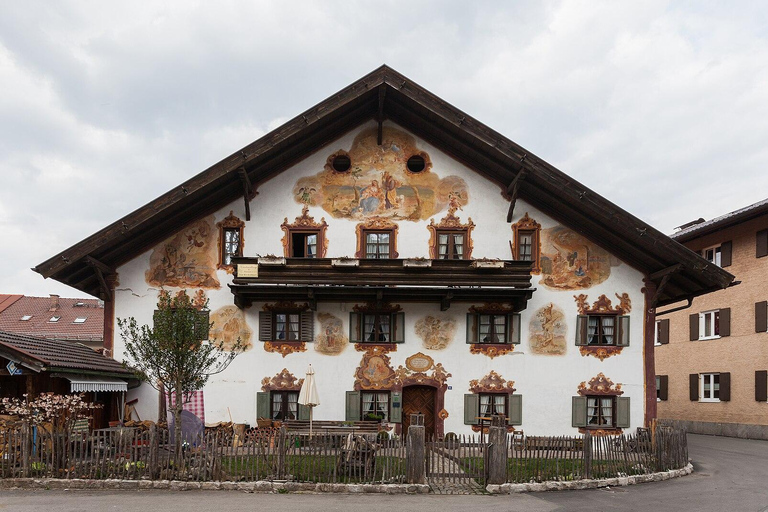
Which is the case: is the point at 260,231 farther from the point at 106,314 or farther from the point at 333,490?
the point at 333,490

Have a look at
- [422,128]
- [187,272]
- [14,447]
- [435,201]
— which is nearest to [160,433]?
[14,447]

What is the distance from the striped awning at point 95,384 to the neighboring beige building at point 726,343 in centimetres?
2406

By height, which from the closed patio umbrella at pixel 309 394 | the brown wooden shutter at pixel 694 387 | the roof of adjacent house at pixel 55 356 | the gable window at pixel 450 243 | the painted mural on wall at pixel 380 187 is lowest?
the brown wooden shutter at pixel 694 387

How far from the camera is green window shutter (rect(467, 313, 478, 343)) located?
20.8 metres

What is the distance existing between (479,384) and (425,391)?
5.63 ft

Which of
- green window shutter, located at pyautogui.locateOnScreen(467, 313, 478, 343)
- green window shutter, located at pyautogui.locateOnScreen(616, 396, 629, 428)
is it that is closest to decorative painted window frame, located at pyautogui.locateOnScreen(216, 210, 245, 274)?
green window shutter, located at pyautogui.locateOnScreen(467, 313, 478, 343)

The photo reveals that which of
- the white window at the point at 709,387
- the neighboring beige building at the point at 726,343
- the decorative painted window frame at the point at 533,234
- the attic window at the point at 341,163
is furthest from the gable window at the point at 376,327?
the white window at the point at 709,387

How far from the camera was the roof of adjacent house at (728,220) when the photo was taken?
28.2m

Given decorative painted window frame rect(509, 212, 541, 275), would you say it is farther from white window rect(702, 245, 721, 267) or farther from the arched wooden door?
white window rect(702, 245, 721, 267)

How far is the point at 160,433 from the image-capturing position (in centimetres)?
1427

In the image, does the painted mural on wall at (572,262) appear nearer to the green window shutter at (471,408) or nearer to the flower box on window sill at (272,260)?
the green window shutter at (471,408)

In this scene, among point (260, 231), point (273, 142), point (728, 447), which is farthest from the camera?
point (728, 447)

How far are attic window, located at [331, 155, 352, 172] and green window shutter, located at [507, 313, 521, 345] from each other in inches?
284

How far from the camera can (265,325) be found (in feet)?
67.9
